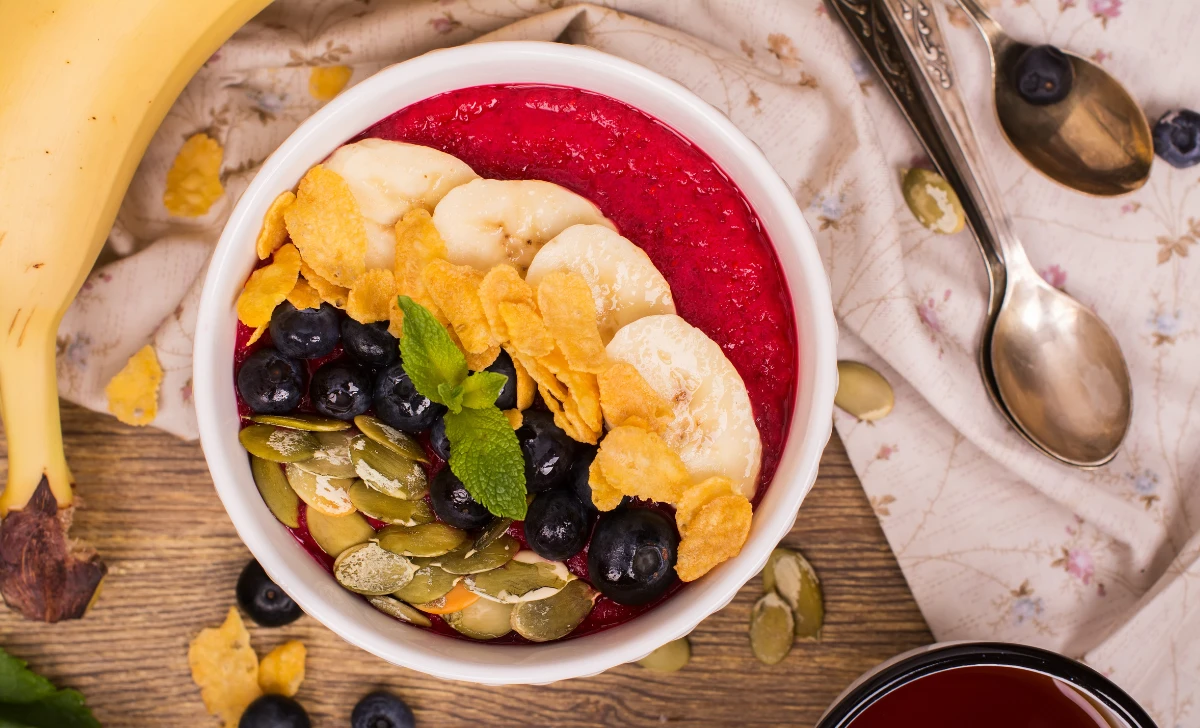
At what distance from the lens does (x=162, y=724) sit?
1.83 meters

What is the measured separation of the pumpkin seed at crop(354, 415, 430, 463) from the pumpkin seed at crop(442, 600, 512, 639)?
263mm

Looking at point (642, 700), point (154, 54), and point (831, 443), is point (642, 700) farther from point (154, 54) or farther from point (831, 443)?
point (154, 54)

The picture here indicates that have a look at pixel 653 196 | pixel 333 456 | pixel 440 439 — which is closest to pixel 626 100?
pixel 653 196

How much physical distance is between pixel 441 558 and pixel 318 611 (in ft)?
0.64

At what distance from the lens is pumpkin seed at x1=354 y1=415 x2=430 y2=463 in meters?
1.33

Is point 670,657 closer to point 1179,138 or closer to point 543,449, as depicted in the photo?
point 543,449

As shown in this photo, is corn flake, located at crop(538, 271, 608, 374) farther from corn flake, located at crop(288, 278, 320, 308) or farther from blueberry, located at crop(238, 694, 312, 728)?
blueberry, located at crop(238, 694, 312, 728)

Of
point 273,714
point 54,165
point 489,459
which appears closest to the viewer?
point 489,459

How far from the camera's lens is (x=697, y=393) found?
1340mm

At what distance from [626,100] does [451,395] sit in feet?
1.78

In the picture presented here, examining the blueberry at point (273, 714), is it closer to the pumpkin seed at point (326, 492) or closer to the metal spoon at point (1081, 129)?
the pumpkin seed at point (326, 492)

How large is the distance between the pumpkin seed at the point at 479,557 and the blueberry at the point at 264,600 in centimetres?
51

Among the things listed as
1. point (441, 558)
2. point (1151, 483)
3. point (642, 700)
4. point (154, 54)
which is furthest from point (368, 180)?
point (1151, 483)

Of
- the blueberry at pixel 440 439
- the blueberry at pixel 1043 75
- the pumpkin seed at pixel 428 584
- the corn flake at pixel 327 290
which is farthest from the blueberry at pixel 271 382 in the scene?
the blueberry at pixel 1043 75
